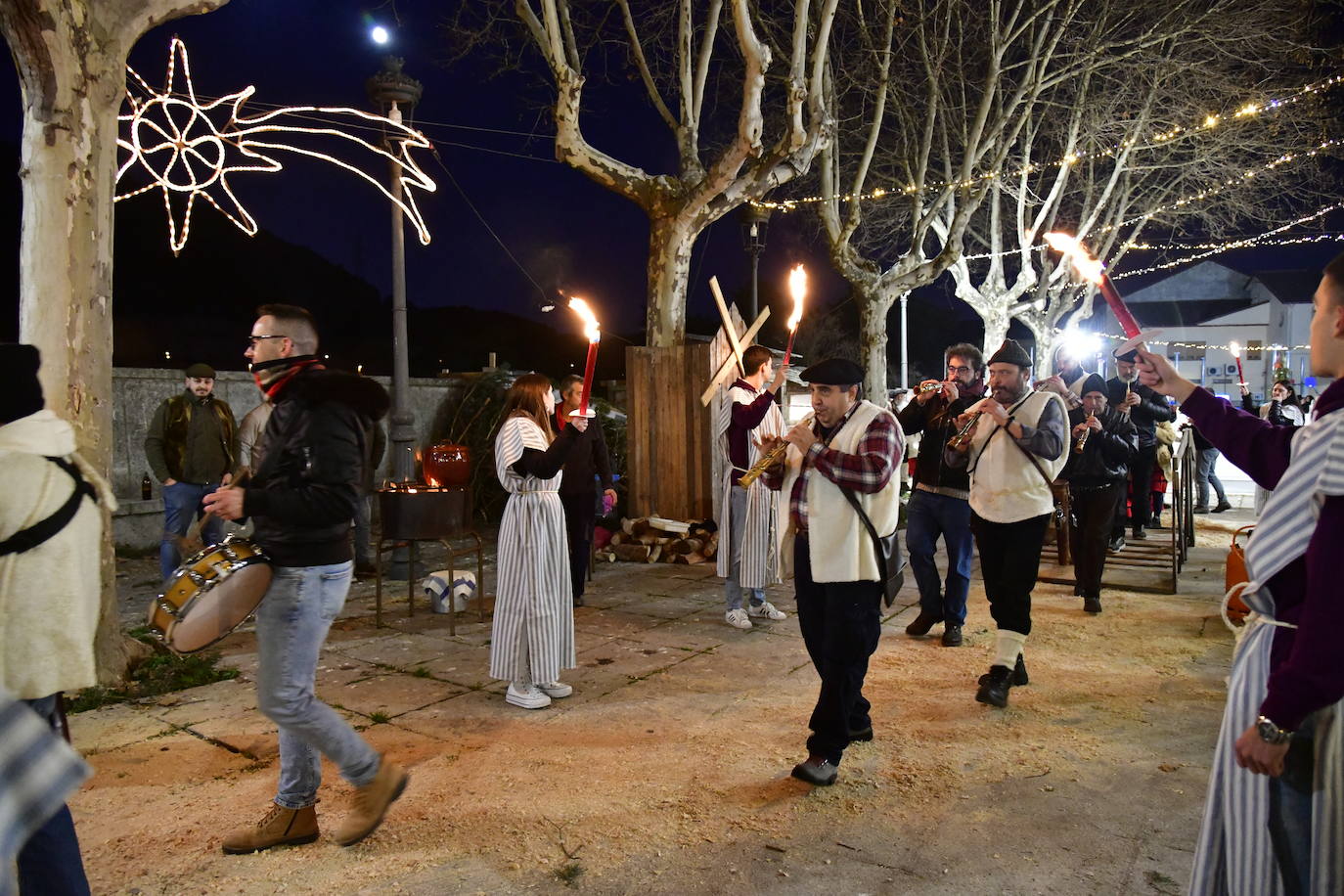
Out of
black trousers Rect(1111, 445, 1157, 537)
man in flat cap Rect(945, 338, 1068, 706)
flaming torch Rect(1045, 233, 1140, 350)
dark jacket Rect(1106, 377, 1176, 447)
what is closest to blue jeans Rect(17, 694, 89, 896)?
flaming torch Rect(1045, 233, 1140, 350)

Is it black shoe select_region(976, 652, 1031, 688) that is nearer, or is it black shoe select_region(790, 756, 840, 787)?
black shoe select_region(790, 756, 840, 787)

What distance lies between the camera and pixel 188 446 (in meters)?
8.02

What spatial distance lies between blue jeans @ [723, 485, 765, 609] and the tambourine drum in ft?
14.5

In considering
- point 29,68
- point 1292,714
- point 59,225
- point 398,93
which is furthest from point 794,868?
point 398,93

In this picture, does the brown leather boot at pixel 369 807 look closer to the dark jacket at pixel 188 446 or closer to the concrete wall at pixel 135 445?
the dark jacket at pixel 188 446

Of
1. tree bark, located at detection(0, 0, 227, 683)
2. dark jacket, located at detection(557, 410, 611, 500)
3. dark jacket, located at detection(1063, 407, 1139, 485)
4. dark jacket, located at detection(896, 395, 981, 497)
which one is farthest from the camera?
dark jacket, located at detection(557, 410, 611, 500)

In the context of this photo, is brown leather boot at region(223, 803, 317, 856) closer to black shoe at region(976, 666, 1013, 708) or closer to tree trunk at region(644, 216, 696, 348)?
black shoe at region(976, 666, 1013, 708)

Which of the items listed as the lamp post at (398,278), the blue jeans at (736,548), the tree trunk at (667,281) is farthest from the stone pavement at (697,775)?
the tree trunk at (667,281)

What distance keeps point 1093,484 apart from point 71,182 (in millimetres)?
7385

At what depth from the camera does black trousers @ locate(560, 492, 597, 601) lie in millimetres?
7742

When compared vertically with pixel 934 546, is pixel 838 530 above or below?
above

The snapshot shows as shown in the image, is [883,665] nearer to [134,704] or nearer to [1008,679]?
[1008,679]

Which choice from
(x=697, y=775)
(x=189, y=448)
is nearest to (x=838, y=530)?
(x=697, y=775)

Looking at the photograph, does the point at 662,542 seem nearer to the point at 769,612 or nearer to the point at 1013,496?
the point at 769,612
